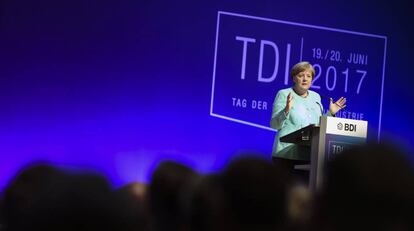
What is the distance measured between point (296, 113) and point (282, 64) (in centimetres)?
185

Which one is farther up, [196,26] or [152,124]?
[196,26]

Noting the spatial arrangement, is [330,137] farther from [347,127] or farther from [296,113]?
[296,113]

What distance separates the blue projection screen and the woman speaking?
1.56 m

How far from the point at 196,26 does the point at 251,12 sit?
0.58m

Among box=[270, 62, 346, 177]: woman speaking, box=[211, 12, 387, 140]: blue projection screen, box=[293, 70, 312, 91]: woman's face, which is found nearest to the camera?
box=[270, 62, 346, 177]: woman speaking

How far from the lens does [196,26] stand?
5832mm

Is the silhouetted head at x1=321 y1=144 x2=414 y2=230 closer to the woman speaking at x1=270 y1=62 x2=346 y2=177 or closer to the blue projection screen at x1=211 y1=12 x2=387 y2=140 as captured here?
the woman speaking at x1=270 y1=62 x2=346 y2=177

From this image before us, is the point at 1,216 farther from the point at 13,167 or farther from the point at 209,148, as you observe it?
the point at 209,148

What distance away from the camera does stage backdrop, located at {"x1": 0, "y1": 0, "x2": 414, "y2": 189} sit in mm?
5383

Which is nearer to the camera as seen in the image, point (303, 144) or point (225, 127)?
point (303, 144)

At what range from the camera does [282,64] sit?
6051 mm

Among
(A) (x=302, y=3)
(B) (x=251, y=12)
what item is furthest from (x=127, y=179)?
(A) (x=302, y=3)

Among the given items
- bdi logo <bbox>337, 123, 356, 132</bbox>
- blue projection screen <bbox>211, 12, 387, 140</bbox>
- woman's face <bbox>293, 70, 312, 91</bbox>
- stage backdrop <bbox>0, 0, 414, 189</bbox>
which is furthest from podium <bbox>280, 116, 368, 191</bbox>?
blue projection screen <bbox>211, 12, 387, 140</bbox>

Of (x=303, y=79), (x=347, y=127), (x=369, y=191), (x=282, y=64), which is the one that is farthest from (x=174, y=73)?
(x=369, y=191)
